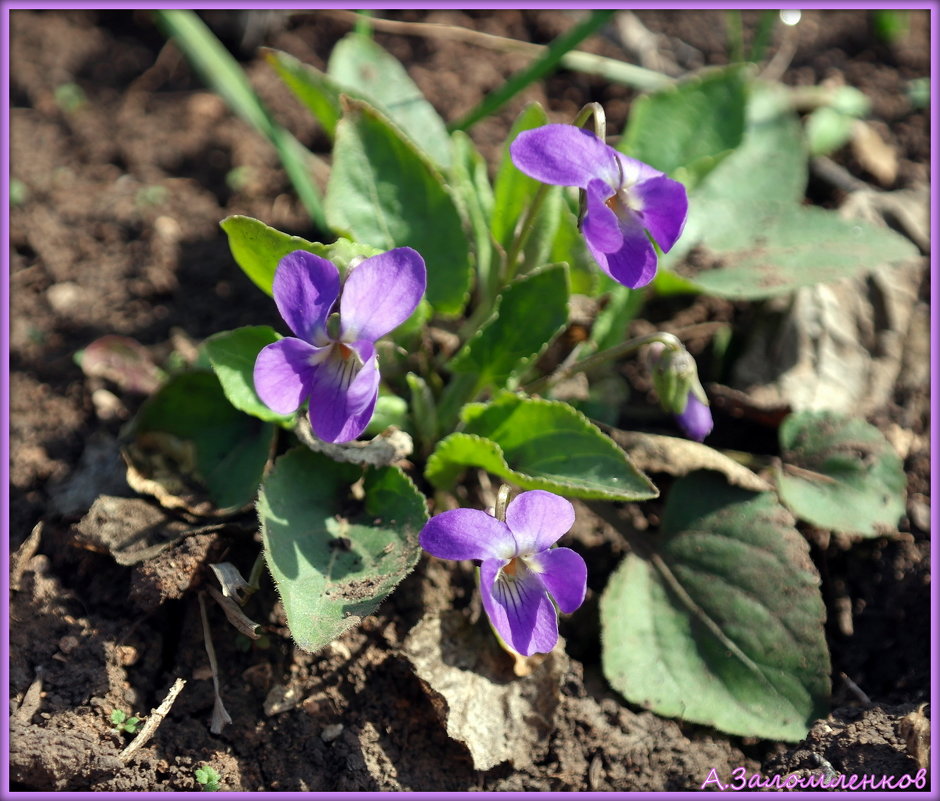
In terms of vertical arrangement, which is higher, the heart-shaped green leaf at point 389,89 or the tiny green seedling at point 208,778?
the heart-shaped green leaf at point 389,89

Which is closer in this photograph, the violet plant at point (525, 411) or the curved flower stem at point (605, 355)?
the violet plant at point (525, 411)

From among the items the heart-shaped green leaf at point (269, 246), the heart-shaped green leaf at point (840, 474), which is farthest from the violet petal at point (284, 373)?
the heart-shaped green leaf at point (840, 474)

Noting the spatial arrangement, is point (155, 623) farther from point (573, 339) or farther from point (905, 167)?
point (905, 167)

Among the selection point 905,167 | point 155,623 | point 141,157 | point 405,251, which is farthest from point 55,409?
point 905,167

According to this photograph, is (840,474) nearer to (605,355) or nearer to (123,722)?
(605,355)

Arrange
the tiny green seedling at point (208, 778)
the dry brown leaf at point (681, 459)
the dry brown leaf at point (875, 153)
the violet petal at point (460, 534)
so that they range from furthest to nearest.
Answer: the dry brown leaf at point (875, 153) → the dry brown leaf at point (681, 459) → the tiny green seedling at point (208, 778) → the violet petal at point (460, 534)

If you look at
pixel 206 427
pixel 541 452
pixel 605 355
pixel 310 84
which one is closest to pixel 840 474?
pixel 605 355

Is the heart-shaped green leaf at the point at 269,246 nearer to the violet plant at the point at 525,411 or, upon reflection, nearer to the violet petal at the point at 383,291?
the violet plant at the point at 525,411

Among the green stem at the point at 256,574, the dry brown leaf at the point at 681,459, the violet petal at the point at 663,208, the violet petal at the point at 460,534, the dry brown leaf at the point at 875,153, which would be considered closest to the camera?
the violet petal at the point at 460,534
